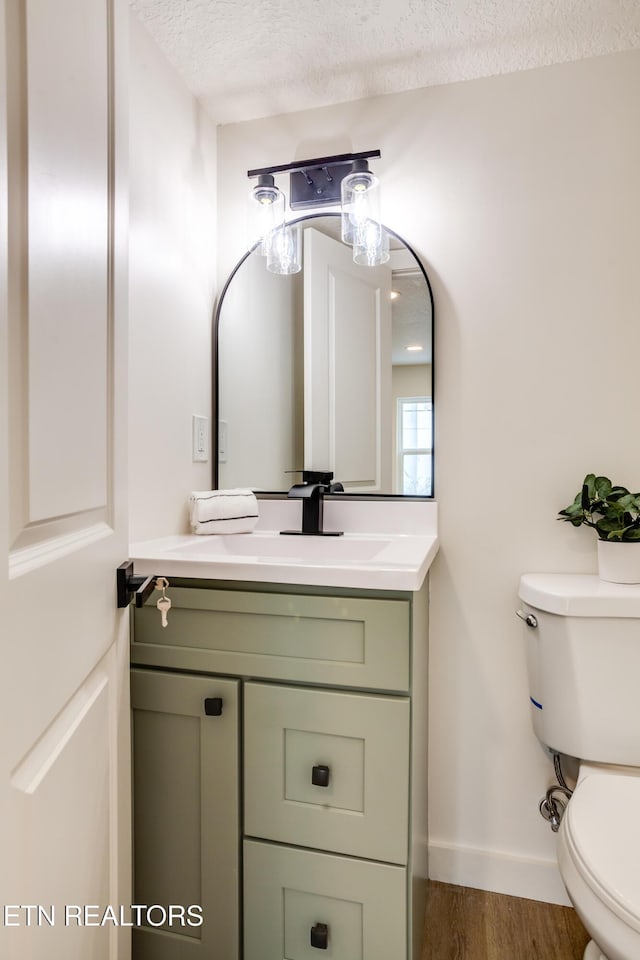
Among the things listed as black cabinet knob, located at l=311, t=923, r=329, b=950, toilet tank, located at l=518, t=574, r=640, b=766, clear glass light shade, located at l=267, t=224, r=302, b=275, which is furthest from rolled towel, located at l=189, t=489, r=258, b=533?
black cabinet knob, located at l=311, t=923, r=329, b=950

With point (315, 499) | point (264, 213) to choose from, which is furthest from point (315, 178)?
point (315, 499)

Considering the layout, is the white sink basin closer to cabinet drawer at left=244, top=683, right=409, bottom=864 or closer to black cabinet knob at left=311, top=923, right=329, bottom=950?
cabinet drawer at left=244, top=683, right=409, bottom=864

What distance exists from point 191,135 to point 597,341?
126 centimetres

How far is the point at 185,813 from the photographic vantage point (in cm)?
112

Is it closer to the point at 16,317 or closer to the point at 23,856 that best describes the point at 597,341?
the point at 16,317

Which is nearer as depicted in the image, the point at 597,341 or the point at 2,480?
the point at 2,480

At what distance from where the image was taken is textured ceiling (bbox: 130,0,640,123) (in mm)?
1308

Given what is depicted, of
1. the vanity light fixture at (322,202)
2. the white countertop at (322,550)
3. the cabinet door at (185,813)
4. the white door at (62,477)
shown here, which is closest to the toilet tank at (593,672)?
the white countertop at (322,550)

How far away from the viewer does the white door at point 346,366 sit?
5.25 ft

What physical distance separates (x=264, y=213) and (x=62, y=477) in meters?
1.32

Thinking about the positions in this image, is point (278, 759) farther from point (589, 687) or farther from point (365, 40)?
point (365, 40)

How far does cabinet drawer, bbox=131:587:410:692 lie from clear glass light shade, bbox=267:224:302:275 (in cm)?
103

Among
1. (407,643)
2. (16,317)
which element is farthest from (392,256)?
(16,317)

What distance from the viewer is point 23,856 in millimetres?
497
